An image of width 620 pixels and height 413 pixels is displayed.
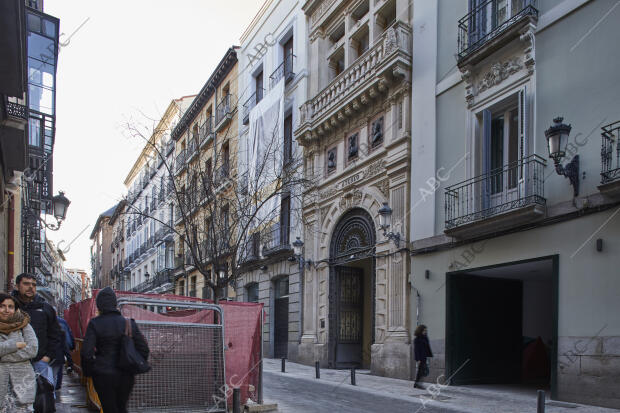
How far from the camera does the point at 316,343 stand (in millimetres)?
17531

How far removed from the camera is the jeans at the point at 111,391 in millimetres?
4820

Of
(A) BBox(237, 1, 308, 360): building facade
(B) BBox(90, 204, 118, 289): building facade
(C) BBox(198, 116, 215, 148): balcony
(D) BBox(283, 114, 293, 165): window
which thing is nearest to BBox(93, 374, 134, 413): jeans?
(A) BBox(237, 1, 308, 360): building facade

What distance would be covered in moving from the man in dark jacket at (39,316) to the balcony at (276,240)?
14.0m

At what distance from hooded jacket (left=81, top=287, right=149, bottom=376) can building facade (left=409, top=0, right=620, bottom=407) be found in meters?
7.74

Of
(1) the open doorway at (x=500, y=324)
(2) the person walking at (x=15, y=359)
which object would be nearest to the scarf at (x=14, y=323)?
(2) the person walking at (x=15, y=359)

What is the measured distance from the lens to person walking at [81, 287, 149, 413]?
4.82 meters

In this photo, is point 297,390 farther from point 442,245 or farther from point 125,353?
point 125,353

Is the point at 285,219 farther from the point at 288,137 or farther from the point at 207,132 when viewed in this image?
the point at 207,132

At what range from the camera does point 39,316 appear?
562 cm

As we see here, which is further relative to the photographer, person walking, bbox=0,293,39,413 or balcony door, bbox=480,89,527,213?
balcony door, bbox=480,89,527,213

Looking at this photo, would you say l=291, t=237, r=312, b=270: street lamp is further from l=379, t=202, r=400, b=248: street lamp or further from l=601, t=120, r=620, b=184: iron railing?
l=601, t=120, r=620, b=184: iron railing

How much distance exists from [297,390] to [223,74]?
20186mm

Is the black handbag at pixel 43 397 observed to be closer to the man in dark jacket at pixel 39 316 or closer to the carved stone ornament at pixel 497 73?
the man in dark jacket at pixel 39 316

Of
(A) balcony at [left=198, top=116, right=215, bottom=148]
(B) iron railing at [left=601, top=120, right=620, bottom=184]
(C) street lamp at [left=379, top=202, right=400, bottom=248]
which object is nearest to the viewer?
(B) iron railing at [left=601, top=120, right=620, bottom=184]
